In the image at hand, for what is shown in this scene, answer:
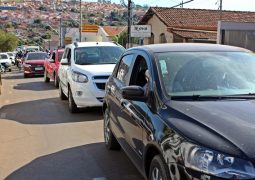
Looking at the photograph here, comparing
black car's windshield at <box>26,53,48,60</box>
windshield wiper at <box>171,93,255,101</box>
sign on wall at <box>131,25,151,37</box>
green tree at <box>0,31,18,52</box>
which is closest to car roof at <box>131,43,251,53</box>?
windshield wiper at <box>171,93,255,101</box>

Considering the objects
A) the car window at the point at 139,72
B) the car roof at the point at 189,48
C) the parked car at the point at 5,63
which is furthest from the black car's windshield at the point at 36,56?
the car roof at the point at 189,48

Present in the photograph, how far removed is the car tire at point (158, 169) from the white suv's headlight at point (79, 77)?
255 inches

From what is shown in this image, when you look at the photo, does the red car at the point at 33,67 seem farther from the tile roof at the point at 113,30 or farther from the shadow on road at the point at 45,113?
the tile roof at the point at 113,30

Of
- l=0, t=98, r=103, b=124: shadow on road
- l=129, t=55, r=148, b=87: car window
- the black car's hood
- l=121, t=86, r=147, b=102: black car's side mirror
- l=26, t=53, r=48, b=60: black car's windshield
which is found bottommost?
l=0, t=98, r=103, b=124: shadow on road

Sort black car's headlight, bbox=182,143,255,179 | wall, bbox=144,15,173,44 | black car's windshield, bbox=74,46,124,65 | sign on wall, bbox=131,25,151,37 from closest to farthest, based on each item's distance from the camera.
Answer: black car's headlight, bbox=182,143,255,179 → black car's windshield, bbox=74,46,124,65 → sign on wall, bbox=131,25,151,37 → wall, bbox=144,15,173,44

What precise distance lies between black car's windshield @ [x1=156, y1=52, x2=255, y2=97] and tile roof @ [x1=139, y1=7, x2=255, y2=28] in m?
34.0

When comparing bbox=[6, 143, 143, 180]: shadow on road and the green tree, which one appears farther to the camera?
the green tree

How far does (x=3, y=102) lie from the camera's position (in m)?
14.2

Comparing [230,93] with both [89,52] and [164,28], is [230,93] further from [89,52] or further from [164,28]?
[164,28]

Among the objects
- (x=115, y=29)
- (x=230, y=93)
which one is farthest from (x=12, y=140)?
(x=115, y=29)

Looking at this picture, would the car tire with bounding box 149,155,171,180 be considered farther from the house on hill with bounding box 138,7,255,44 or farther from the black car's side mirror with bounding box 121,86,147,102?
the house on hill with bounding box 138,7,255,44

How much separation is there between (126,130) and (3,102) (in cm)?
967

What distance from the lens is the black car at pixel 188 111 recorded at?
3.33 metres

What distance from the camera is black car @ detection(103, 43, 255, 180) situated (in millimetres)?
3328
